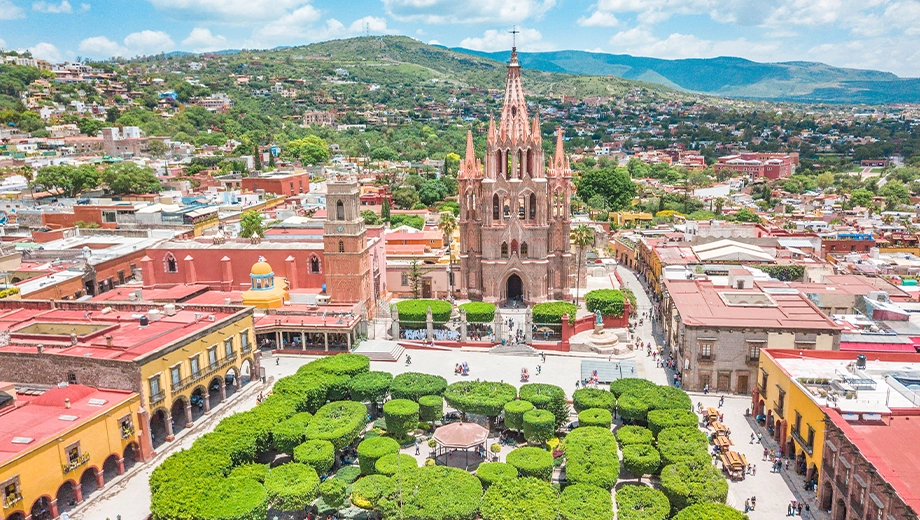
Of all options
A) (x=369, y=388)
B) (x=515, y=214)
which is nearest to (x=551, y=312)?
(x=515, y=214)

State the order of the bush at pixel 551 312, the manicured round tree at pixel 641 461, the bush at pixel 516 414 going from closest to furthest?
1. the manicured round tree at pixel 641 461
2. the bush at pixel 516 414
3. the bush at pixel 551 312

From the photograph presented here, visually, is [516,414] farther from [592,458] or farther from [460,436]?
[592,458]

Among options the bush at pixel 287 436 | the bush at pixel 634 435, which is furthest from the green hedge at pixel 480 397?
the bush at pixel 287 436

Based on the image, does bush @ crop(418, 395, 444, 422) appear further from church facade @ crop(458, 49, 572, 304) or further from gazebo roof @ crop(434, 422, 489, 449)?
church facade @ crop(458, 49, 572, 304)

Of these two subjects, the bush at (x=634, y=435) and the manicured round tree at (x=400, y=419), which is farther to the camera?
the manicured round tree at (x=400, y=419)

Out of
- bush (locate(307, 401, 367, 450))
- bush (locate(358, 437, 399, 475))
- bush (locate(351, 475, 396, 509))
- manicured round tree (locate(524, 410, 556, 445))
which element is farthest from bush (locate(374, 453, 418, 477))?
manicured round tree (locate(524, 410, 556, 445))

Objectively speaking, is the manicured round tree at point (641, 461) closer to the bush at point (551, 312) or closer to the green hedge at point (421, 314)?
the bush at point (551, 312)

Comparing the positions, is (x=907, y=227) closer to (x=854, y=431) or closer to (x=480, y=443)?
(x=854, y=431)
